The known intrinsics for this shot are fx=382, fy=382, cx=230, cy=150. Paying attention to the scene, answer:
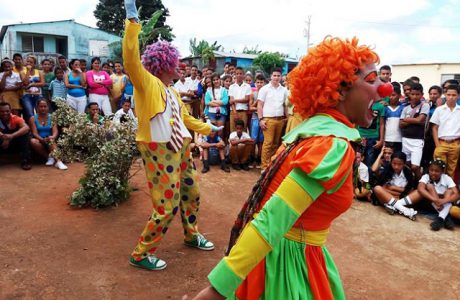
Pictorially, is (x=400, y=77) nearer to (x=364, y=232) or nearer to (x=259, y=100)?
(x=259, y=100)

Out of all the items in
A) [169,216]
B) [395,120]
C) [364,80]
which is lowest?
[169,216]

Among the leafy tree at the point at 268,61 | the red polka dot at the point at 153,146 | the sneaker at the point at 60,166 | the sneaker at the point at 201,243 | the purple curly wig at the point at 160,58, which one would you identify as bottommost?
the sneaker at the point at 201,243

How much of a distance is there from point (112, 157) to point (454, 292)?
13.5 feet

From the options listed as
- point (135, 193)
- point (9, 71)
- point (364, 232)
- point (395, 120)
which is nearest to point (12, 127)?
point (9, 71)

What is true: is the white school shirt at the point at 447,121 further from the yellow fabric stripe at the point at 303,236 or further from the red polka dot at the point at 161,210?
the yellow fabric stripe at the point at 303,236

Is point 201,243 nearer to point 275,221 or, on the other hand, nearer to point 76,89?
point 275,221

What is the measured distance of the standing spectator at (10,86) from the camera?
7484 millimetres

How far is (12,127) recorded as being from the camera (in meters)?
6.99

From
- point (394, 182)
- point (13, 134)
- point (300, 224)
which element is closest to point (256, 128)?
point (394, 182)

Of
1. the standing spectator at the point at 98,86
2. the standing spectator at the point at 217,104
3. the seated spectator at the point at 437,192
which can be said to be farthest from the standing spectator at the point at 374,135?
the standing spectator at the point at 98,86

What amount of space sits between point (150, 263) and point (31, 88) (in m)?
6.12

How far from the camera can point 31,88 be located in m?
8.02

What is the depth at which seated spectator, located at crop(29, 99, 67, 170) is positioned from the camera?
7.14 metres

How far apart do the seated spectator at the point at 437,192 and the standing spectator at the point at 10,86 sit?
24.0 ft
